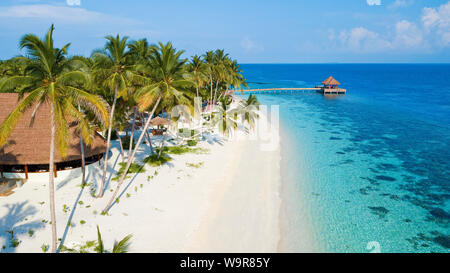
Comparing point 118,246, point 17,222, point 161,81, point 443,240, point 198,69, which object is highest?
point 198,69

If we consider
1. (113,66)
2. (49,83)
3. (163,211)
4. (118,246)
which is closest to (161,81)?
(113,66)

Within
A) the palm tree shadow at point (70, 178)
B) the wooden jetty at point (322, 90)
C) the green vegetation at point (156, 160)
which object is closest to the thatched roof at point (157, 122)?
the green vegetation at point (156, 160)

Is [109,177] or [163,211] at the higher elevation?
[109,177]

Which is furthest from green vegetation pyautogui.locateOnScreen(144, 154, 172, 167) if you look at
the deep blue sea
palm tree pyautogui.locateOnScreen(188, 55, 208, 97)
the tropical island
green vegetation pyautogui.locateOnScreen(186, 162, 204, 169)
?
palm tree pyautogui.locateOnScreen(188, 55, 208, 97)

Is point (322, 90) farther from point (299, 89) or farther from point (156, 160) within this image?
point (156, 160)

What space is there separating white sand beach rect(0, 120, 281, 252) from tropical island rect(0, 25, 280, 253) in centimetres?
5

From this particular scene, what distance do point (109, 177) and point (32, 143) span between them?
5280 mm

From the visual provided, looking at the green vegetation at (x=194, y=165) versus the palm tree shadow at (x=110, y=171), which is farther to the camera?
the green vegetation at (x=194, y=165)

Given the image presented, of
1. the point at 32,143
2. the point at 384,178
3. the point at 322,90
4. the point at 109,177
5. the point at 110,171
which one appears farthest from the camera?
the point at 322,90

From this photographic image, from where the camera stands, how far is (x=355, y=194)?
64.7 ft

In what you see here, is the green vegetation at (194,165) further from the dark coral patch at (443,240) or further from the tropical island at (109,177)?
the dark coral patch at (443,240)

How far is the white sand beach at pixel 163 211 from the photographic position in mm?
12703

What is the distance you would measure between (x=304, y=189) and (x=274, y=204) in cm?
386

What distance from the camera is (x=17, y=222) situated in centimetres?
1328
